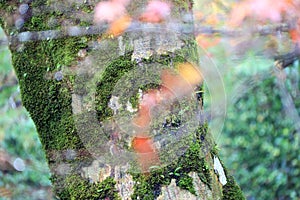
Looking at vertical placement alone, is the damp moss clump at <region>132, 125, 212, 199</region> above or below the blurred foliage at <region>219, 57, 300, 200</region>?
below

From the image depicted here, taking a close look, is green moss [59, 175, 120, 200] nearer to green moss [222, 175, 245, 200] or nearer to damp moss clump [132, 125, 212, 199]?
damp moss clump [132, 125, 212, 199]

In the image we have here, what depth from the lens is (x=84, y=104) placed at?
1065mm

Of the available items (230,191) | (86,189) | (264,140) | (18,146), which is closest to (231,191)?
(230,191)

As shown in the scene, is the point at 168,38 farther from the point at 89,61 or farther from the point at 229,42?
the point at 229,42

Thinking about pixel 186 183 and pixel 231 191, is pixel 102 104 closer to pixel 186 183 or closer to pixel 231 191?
pixel 186 183

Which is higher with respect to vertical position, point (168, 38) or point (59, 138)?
point (168, 38)

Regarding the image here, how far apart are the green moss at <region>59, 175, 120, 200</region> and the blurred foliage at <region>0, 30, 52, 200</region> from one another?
289cm

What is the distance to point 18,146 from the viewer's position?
4168 mm

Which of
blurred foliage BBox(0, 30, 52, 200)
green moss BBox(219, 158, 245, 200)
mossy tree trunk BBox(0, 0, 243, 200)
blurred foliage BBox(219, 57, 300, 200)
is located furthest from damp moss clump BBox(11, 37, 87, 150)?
blurred foliage BBox(219, 57, 300, 200)

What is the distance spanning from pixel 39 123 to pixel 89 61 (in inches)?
6.6

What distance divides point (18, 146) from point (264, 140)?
1.72 m

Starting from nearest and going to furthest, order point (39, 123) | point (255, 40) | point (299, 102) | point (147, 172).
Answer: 1. point (147, 172)
2. point (39, 123)
3. point (255, 40)
4. point (299, 102)

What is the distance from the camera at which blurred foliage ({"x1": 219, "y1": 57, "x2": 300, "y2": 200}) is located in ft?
13.5

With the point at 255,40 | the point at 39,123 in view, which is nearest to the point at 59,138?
the point at 39,123
